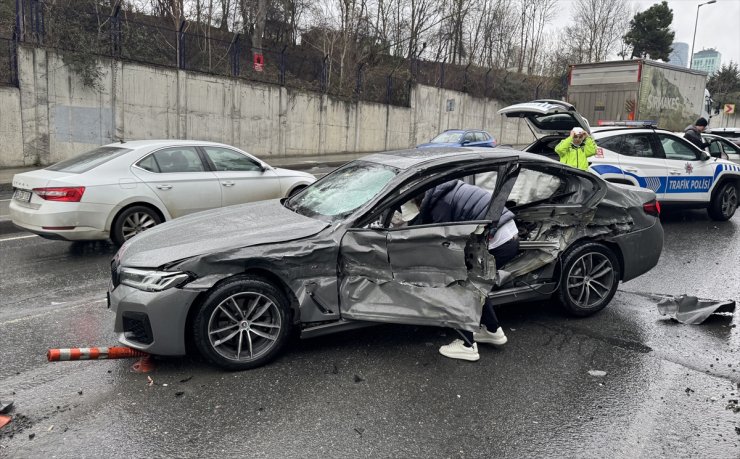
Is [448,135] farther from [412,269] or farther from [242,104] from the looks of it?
[412,269]

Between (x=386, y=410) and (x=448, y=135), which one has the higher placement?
(x=448, y=135)

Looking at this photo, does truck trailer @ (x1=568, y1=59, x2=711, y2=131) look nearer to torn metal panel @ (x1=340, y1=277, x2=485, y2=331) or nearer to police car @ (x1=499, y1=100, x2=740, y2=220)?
police car @ (x1=499, y1=100, x2=740, y2=220)

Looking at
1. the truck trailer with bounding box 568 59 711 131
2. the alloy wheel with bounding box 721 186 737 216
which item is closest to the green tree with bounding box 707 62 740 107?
the truck trailer with bounding box 568 59 711 131

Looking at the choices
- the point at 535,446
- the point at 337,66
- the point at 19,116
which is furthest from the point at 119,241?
the point at 337,66

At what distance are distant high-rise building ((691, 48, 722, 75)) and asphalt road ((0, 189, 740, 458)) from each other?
67198mm

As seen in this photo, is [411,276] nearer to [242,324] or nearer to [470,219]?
[470,219]

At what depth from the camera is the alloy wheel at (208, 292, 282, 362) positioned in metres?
3.89

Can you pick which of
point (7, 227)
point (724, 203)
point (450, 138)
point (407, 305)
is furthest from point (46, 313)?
point (450, 138)

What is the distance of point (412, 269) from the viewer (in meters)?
4.17

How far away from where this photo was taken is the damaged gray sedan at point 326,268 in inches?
150

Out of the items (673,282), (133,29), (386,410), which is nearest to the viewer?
(386,410)

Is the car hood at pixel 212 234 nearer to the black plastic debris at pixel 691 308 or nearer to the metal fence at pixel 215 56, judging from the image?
the black plastic debris at pixel 691 308

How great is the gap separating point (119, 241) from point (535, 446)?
6.05 metres

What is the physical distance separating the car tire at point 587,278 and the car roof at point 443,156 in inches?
36.2
